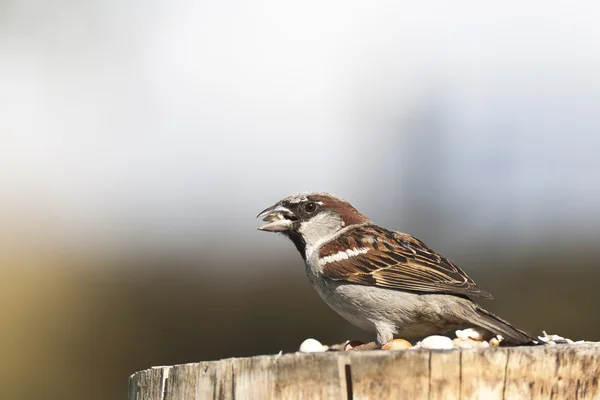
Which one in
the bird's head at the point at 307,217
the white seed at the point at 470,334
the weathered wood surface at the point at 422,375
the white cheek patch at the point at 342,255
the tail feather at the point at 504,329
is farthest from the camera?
the bird's head at the point at 307,217

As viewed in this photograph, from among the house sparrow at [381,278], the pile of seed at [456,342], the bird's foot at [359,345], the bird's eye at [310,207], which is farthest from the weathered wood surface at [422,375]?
the bird's eye at [310,207]

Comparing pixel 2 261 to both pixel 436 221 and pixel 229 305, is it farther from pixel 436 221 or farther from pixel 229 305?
pixel 436 221

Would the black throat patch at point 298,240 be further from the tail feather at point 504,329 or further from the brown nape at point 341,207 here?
the tail feather at point 504,329

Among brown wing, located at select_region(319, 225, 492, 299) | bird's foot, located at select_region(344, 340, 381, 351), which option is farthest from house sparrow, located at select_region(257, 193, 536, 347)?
bird's foot, located at select_region(344, 340, 381, 351)

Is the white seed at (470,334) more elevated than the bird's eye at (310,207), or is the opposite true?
the bird's eye at (310,207)

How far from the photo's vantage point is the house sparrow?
3693mm

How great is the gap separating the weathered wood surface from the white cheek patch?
1.60m

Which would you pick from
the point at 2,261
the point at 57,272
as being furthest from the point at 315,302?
the point at 2,261

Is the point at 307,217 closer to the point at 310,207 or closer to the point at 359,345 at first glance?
the point at 310,207

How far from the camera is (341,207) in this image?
4516 millimetres

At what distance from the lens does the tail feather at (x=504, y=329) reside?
10.1 ft

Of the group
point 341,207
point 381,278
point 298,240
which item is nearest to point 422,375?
point 381,278

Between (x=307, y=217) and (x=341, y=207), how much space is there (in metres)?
0.20

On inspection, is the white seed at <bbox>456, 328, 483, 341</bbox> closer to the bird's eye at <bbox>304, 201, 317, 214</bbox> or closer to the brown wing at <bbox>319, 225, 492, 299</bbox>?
the brown wing at <bbox>319, 225, 492, 299</bbox>
